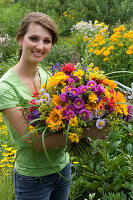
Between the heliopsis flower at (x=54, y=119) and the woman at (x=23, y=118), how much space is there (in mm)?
212

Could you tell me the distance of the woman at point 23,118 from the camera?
52.3 inches

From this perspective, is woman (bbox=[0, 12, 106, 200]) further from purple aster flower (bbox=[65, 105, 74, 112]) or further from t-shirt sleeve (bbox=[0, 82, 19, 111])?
purple aster flower (bbox=[65, 105, 74, 112])

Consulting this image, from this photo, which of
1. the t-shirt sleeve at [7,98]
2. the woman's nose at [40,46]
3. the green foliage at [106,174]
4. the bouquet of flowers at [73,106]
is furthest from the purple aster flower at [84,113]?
the green foliage at [106,174]

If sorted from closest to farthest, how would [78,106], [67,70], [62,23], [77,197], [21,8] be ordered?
1. [78,106]
2. [67,70]
3. [77,197]
4. [62,23]
5. [21,8]

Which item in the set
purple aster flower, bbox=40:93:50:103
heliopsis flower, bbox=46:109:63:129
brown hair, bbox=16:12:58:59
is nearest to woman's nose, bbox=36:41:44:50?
brown hair, bbox=16:12:58:59

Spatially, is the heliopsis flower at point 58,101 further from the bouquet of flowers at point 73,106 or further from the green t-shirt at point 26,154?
the green t-shirt at point 26,154

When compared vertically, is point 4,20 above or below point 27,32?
above

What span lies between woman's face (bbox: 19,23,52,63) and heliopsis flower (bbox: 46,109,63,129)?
1.62 feet

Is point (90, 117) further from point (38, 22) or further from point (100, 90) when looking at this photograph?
point (38, 22)

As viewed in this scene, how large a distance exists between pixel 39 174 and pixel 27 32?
2.82 ft

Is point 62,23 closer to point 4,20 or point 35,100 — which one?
point 4,20

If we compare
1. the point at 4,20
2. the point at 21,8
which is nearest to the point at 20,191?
the point at 4,20

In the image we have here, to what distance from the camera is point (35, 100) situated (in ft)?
4.05

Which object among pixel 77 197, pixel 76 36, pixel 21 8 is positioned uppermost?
pixel 21 8
